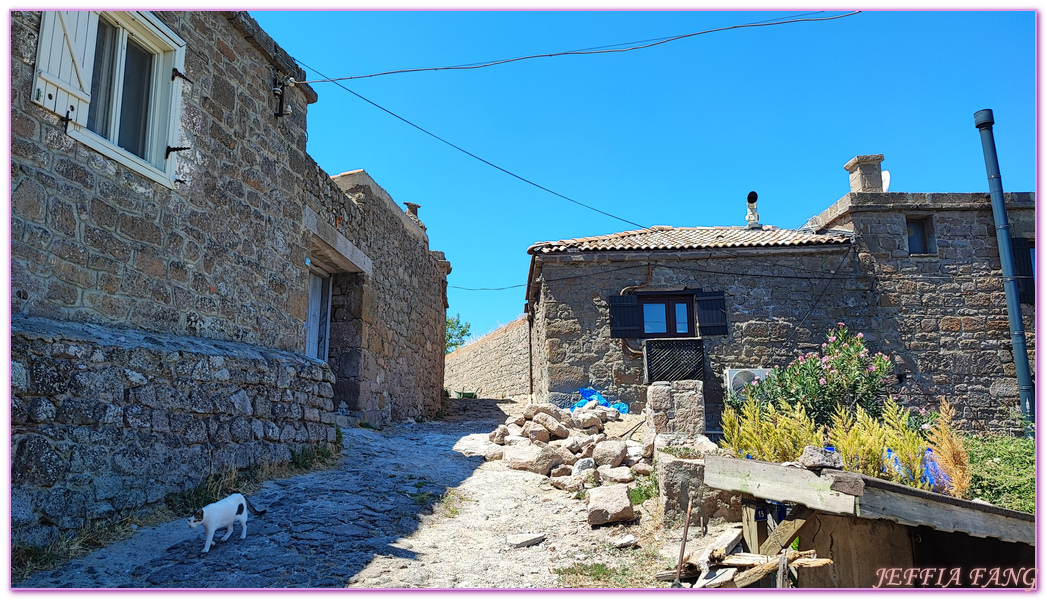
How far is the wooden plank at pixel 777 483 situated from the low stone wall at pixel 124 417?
10.6 feet

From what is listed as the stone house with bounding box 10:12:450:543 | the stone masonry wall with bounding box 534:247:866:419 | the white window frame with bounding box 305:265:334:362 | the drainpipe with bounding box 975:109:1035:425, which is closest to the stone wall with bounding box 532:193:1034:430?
the stone masonry wall with bounding box 534:247:866:419

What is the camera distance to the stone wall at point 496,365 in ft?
50.8

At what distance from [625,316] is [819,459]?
692 centimetres

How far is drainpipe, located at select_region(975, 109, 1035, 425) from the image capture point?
9930 millimetres

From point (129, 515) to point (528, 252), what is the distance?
25.1 feet

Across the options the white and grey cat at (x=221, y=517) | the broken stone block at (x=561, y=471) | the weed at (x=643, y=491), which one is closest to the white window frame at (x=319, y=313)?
the broken stone block at (x=561, y=471)

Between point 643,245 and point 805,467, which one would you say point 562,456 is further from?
point 643,245

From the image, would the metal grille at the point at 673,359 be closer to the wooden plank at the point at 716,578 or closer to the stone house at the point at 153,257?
the stone house at the point at 153,257

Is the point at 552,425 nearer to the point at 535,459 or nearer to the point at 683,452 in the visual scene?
the point at 535,459

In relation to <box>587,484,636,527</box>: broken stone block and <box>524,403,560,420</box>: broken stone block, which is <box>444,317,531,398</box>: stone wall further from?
<box>587,484,636,527</box>: broken stone block

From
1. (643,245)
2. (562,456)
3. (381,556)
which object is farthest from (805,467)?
(643,245)

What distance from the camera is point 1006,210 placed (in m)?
11.3

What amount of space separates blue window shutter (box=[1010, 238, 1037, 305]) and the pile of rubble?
25.8ft

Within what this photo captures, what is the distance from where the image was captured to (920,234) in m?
11.5
